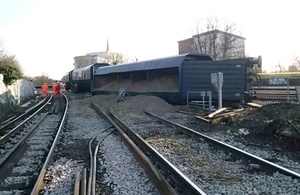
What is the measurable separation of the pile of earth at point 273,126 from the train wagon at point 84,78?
22.4m

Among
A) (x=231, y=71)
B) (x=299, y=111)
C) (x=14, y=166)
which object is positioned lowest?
(x=14, y=166)

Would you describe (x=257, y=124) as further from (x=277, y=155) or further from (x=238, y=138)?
(x=277, y=155)

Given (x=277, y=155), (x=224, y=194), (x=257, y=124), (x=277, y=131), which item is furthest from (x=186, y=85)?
(x=224, y=194)

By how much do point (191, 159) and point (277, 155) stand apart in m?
1.89

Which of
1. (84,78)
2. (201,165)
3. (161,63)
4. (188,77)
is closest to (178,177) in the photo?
(201,165)

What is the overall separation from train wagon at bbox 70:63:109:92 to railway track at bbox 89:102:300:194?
23.7 meters

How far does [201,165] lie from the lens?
20.4 ft

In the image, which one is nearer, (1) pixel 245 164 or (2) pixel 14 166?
(1) pixel 245 164

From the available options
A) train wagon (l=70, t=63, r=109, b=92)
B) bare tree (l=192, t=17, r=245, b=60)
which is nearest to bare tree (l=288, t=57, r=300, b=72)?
bare tree (l=192, t=17, r=245, b=60)

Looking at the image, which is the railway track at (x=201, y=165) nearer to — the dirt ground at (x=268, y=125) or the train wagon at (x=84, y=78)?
the dirt ground at (x=268, y=125)

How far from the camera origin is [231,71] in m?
16.4

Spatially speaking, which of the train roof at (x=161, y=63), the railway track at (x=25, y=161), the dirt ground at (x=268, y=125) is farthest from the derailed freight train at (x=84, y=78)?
the railway track at (x=25, y=161)

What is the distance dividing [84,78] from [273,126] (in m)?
28.5

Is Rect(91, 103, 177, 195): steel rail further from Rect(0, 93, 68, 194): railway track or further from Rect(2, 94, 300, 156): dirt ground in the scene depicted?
Rect(2, 94, 300, 156): dirt ground
